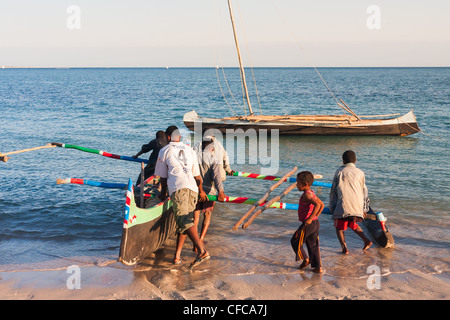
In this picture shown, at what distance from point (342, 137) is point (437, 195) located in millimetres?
9831

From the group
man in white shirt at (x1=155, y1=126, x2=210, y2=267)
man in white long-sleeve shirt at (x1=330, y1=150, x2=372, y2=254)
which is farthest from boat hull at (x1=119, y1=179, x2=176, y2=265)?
man in white long-sleeve shirt at (x1=330, y1=150, x2=372, y2=254)

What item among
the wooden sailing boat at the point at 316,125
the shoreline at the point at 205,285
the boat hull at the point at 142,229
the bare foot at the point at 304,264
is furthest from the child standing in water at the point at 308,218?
the wooden sailing boat at the point at 316,125

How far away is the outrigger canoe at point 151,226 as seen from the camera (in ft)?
19.1

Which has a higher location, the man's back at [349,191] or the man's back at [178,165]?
the man's back at [178,165]

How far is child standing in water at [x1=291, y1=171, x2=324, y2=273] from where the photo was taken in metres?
5.91

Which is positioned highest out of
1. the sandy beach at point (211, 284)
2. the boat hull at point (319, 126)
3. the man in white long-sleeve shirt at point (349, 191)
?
the boat hull at point (319, 126)

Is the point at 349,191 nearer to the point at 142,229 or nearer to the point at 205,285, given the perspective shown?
the point at 205,285

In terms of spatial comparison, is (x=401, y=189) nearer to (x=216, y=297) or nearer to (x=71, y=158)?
(x=216, y=297)

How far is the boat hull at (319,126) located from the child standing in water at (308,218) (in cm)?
1450

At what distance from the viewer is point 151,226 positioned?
6500 mm

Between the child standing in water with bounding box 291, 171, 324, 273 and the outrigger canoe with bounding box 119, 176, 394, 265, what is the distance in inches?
30.4

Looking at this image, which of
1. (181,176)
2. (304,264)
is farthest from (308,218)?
(181,176)

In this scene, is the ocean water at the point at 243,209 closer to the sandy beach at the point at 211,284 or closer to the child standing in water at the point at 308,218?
the sandy beach at the point at 211,284
